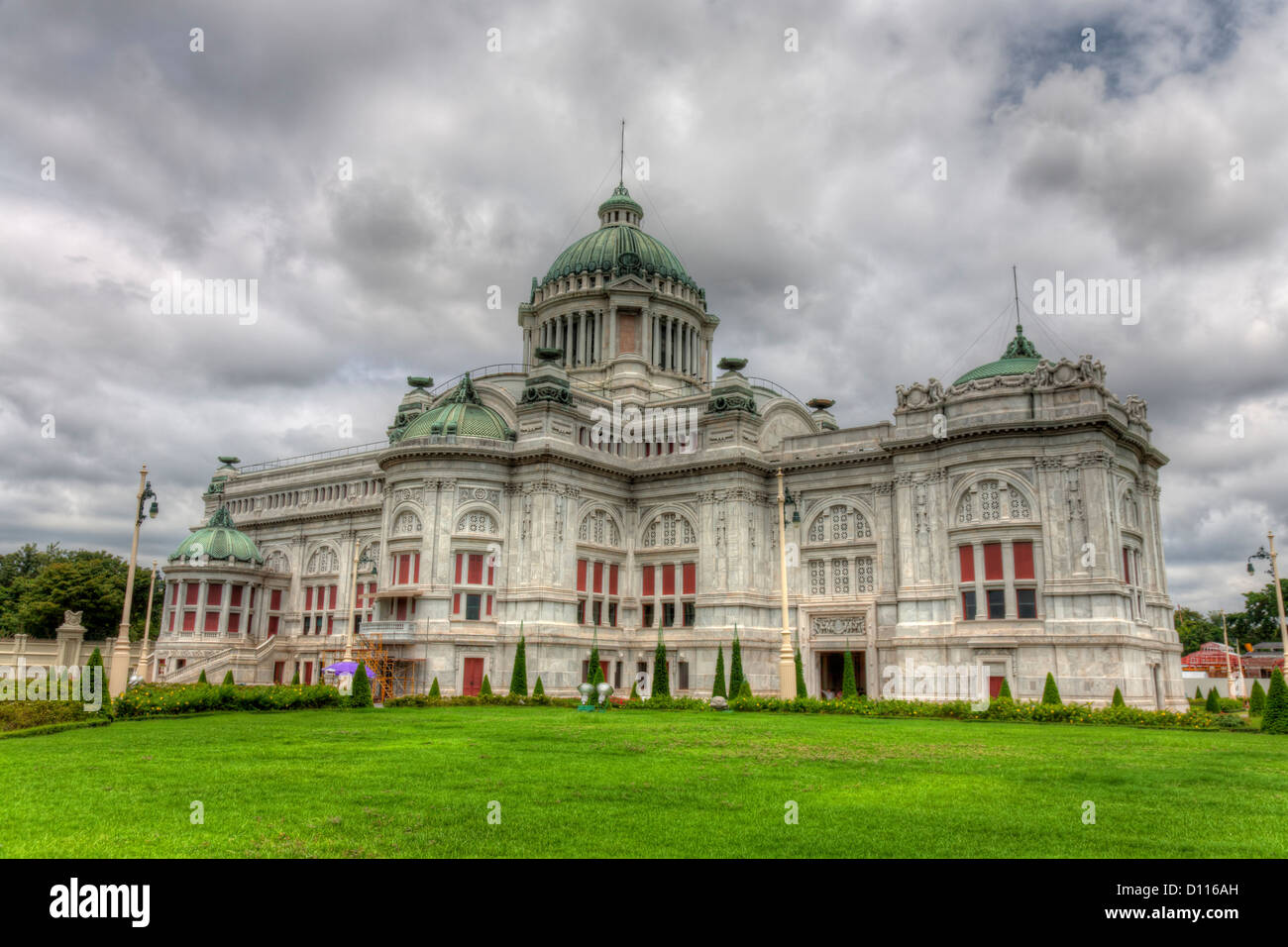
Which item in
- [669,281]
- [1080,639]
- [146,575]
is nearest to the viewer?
[1080,639]

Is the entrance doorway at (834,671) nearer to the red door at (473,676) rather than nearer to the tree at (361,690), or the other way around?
the red door at (473,676)

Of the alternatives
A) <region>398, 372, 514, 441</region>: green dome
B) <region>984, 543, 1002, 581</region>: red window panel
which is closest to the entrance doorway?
<region>984, 543, 1002, 581</region>: red window panel

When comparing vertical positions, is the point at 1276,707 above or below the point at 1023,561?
below

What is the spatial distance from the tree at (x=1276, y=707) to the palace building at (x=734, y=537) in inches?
488

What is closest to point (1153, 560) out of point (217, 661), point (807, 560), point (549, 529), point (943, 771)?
point (807, 560)

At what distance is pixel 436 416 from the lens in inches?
Answer: 2274

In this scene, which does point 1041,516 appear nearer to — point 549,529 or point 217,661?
point 549,529

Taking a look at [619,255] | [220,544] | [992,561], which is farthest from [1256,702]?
[220,544]

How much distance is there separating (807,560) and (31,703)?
40019 millimetres

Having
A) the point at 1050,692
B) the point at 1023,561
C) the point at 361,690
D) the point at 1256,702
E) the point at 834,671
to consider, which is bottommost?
the point at 1256,702

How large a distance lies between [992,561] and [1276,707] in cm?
1796

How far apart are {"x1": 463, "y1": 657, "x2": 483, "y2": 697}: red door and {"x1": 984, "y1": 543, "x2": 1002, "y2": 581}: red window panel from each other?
1096 inches

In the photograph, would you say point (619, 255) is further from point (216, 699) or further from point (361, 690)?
point (216, 699)

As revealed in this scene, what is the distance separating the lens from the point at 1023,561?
4788cm
